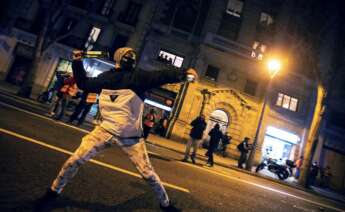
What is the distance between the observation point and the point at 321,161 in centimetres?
1945

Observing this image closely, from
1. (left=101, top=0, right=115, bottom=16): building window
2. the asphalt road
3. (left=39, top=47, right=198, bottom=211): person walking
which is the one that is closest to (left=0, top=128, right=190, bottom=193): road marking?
the asphalt road

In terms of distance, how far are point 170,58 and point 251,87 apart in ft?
24.0

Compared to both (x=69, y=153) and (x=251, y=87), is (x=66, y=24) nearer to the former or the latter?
(x=251, y=87)

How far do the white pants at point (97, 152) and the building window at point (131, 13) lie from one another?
20379 mm

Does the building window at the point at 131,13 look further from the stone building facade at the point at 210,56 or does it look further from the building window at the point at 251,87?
the building window at the point at 251,87

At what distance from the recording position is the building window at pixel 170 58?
19109 millimetres

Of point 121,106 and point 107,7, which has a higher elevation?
point 107,7

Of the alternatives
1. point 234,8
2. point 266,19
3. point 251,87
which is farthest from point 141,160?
point 266,19

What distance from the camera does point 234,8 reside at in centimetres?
2036

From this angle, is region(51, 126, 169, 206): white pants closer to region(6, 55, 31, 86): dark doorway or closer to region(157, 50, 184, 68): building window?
region(157, 50, 184, 68): building window

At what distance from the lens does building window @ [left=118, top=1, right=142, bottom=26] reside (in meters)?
21.1

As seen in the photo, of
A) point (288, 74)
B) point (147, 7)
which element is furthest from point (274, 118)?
point (147, 7)

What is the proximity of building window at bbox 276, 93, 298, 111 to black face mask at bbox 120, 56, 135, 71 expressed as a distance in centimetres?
1938

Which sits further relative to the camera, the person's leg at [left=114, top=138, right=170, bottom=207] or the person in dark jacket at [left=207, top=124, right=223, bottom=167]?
the person in dark jacket at [left=207, top=124, right=223, bottom=167]
